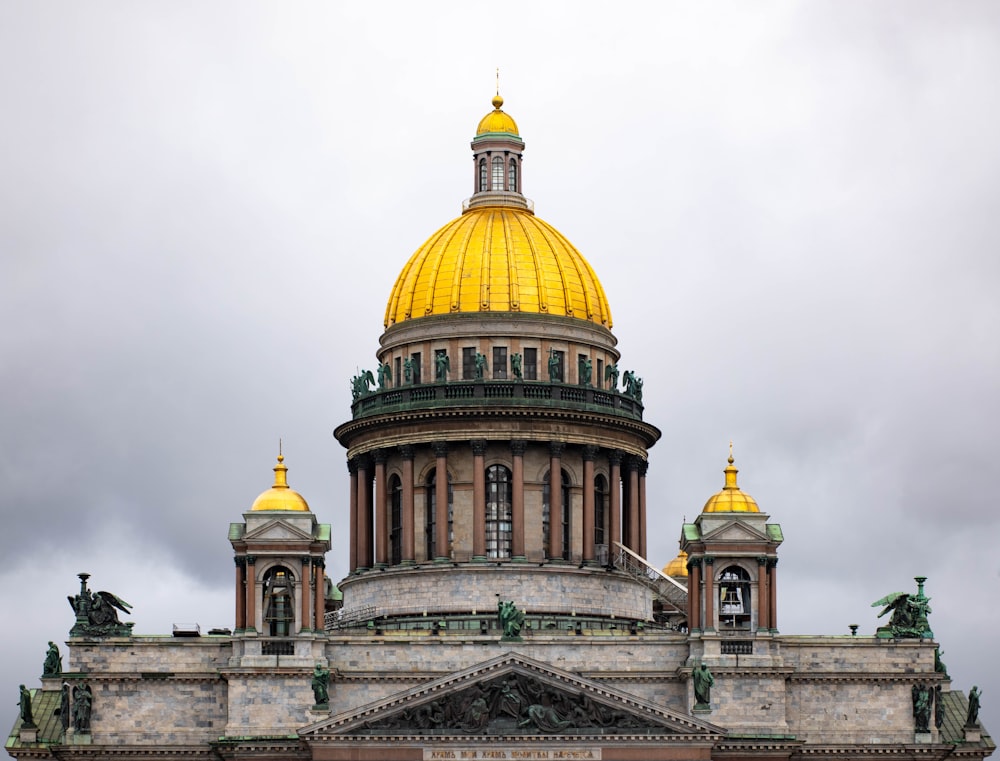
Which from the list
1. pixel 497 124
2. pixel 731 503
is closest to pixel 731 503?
pixel 731 503

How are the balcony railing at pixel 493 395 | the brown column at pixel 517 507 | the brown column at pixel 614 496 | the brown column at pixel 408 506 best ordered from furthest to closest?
the brown column at pixel 614 496, the brown column at pixel 408 506, the balcony railing at pixel 493 395, the brown column at pixel 517 507

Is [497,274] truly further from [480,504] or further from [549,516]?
[549,516]

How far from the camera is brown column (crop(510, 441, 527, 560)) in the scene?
146 metres

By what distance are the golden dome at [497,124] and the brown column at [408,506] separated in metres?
16.5

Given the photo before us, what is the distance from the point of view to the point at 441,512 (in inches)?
5782

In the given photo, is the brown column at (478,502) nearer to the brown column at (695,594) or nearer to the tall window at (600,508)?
the tall window at (600,508)

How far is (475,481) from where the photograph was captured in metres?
147

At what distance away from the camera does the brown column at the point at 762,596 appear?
13725cm

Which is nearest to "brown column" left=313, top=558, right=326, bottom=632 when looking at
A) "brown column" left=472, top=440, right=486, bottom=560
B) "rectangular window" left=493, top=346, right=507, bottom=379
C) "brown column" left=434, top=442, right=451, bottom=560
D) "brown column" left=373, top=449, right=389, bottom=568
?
"brown column" left=434, top=442, right=451, bottom=560

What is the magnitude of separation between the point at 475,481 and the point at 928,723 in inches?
908

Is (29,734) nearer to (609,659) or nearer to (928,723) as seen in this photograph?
(609,659)

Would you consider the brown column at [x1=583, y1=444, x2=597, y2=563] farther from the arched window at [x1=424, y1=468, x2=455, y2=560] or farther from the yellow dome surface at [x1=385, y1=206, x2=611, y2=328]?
the yellow dome surface at [x1=385, y1=206, x2=611, y2=328]

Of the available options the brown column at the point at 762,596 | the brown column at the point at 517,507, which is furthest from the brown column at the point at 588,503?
the brown column at the point at 762,596

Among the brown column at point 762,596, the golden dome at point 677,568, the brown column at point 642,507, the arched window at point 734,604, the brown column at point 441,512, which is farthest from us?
the golden dome at point 677,568
